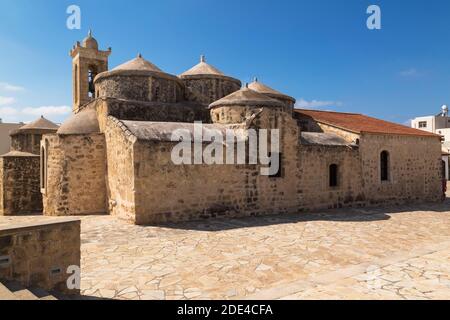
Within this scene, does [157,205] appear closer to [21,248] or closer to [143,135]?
[143,135]

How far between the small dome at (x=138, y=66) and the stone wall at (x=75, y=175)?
402 centimetres

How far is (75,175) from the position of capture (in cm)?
1095

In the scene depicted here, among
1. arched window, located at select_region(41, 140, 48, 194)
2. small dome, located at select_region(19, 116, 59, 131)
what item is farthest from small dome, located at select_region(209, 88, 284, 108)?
small dome, located at select_region(19, 116, 59, 131)

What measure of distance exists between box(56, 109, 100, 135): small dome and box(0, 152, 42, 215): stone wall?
2440 millimetres

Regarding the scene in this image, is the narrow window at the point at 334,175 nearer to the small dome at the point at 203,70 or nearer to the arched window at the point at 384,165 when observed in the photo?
the arched window at the point at 384,165

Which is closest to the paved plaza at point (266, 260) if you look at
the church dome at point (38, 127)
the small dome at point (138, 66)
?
the small dome at point (138, 66)

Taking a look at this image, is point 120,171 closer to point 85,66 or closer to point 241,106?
point 241,106

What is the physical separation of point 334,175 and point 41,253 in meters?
11.5

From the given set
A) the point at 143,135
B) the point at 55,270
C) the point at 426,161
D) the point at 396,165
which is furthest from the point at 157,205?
the point at 426,161

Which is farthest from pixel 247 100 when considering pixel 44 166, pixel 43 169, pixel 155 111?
pixel 43 169

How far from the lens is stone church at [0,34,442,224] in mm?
9258

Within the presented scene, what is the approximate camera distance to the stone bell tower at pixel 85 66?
17219 millimetres

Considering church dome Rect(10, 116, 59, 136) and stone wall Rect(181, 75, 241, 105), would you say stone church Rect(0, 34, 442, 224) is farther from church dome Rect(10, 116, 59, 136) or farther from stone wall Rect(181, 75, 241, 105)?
church dome Rect(10, 116, 59, 136)
